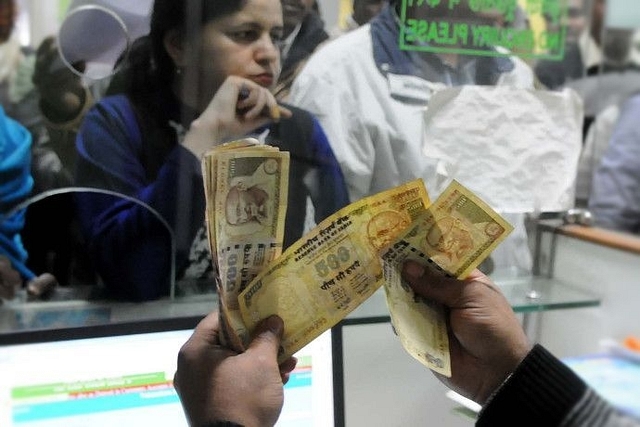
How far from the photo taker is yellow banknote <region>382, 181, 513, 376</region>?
2.04 feet

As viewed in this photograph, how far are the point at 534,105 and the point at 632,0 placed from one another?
0.48 m

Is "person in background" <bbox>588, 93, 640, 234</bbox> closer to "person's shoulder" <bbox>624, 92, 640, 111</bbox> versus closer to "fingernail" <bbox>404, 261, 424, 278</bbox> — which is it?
"person's shoulder" <bbox>624, 92, 640, 111</bbox>

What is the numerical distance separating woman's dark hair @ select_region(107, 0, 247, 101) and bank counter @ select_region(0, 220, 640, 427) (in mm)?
248

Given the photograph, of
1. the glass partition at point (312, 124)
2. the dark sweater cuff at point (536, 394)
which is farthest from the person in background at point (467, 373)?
the glass partition at point (312, 124)

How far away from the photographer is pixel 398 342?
931 mm

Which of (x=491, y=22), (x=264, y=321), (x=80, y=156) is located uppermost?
(x=491, y=22)

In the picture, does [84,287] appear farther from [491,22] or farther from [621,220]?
[621,220]

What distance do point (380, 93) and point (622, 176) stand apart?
0.68m

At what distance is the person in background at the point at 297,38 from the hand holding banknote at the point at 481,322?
33 centimetres

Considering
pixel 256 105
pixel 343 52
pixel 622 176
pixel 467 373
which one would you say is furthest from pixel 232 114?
pixel 622 176

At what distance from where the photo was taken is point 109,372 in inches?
28.0

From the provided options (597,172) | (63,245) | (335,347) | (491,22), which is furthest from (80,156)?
(597,172)

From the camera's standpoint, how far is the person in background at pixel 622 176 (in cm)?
123

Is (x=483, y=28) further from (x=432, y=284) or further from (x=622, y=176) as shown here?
(x=622, y=176)
